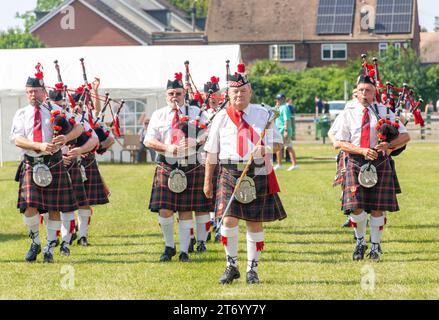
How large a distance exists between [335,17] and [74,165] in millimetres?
50786

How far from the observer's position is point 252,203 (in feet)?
28.1

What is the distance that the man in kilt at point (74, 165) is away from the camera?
10.5 m

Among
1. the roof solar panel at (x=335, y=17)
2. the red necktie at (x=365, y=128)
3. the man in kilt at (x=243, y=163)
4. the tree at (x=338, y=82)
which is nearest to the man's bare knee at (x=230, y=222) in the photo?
the man in kilt at (x=243, y=163)

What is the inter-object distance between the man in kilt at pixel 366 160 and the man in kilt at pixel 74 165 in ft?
8.24

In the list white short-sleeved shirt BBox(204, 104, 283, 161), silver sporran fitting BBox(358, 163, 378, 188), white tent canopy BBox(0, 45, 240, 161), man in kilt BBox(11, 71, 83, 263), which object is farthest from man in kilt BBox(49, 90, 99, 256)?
white tent canopy BBox(0, 45, 240, 161)

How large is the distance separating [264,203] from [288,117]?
14.1 meters

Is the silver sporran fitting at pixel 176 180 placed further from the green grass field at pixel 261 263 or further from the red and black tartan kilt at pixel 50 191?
the red and black tartan kilt at pixel 50 191

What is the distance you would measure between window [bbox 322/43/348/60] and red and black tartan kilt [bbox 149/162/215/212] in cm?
5060

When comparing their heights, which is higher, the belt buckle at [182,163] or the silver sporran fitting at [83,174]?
the belt buckle at [182,163]

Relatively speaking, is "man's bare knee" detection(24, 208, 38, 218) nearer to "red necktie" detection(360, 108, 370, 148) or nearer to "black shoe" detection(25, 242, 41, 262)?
"black shoe" detection(25, 242, 41, 262)

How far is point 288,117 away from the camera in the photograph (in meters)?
22.6

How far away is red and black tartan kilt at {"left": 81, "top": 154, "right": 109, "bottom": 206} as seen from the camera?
462 inches

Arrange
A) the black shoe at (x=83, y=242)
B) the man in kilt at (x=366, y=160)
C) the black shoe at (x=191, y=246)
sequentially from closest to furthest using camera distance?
1. the man in kilt at (x=366, y=160)
2. the black shoe at (x=191, y=246)
3. the black shoe at (x=83, y=242)
